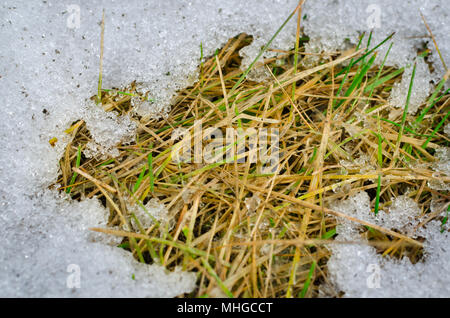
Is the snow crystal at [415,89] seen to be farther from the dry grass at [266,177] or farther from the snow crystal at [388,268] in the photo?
the snow crystal at [388,268]

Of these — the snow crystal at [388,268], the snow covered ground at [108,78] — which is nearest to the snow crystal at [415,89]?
the snow covered ground at [108,78]

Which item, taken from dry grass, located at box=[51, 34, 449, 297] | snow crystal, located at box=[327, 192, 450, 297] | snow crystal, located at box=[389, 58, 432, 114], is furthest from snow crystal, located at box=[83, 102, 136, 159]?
snow crystal, located at box=[389, 58, 432, 114]

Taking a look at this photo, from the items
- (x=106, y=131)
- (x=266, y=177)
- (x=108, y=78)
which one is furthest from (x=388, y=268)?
(x=108, y=78)

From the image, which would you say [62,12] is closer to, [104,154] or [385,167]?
[104,154]

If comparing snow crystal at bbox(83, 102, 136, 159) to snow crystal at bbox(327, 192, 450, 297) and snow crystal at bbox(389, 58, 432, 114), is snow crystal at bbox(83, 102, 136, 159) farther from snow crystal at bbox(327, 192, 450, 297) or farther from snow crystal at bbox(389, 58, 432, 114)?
snow crystal at bbox(389, 58, 432, 114)

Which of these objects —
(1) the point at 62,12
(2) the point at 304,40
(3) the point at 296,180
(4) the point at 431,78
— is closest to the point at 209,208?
(3) the point at 296,180

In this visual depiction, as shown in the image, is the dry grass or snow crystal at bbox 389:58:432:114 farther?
snow crystal at bbox 389:58:432:114
